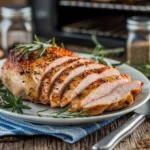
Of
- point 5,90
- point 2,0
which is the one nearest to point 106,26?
point 2,0

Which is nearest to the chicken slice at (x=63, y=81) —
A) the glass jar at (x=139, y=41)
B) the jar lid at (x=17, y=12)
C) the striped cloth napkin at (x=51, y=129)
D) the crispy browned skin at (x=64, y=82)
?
the crispy browned skin at (x=64, y=82)

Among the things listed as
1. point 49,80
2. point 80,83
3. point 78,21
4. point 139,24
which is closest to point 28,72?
point 49,80

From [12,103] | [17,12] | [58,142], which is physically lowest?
[58,142]

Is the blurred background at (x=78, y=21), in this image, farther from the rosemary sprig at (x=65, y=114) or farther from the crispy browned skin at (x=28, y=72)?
the rosemary sprig at (x=65, y=114)

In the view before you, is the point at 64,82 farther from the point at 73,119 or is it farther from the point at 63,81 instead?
the point at 73,119

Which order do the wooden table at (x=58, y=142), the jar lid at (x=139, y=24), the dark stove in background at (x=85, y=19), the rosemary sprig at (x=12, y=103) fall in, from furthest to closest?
the dark stove in background at (x=85, y=19)
the jar lid at (x=139, y=24)
the rosemary sprig at (x=12, y=103)
the wooden table at (x=58, y=142)

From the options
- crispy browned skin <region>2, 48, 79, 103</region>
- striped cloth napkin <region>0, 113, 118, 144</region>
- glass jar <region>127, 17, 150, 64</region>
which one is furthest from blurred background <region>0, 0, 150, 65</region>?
striped cloth napkin <region>0, 113, 118, 144</region>

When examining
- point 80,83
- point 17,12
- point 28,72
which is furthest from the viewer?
point 17,12

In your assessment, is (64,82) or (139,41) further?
(139,41)
